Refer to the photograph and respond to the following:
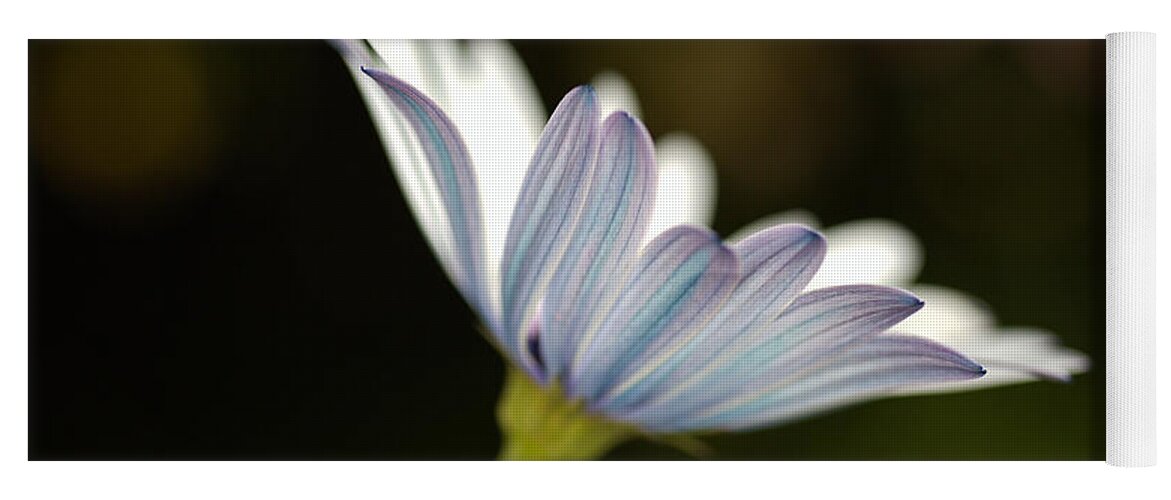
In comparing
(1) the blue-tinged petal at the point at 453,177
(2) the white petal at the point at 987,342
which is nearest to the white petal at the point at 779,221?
(2) the white petal at the point at 987,342

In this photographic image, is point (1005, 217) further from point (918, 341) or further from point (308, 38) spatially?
point (308, 38)

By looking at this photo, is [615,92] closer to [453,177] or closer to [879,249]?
[453,177]

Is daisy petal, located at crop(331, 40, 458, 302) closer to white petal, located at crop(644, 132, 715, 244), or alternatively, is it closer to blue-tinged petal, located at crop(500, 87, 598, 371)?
blue-tinged petal, located at crop(500, 87, 598, 371)

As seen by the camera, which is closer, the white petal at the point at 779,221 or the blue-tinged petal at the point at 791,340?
the blue-tinged petal at the point at 791,340

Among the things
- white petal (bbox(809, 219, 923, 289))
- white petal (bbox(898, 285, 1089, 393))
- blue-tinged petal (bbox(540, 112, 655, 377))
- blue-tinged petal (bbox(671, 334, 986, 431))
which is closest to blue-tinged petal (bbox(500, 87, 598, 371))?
blue-tinged petal (bbox(540, 112, 655, 377))

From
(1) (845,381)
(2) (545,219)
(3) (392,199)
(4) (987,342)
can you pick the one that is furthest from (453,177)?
(4) (987,342)

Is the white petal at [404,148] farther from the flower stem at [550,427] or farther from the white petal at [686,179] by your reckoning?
the white petal at [686,179]
